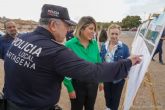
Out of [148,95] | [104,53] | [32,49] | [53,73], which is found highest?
[32,49]

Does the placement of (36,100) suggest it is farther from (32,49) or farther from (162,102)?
(162,102)

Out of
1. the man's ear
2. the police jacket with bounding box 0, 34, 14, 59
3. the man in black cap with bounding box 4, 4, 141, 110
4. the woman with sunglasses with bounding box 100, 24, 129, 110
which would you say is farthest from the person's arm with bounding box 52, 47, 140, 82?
the police jacket with bounding box 0, 34, 14, 59

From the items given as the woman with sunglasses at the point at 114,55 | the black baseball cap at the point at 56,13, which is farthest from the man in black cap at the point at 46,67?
the woman with sunglasses at the point at 114,55

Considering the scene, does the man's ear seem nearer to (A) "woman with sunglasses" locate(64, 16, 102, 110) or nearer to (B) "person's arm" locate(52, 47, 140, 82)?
(B) "person's arm" locate(52, 47, 140, 82)

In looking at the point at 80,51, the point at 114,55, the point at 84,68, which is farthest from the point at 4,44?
the point at 84,68

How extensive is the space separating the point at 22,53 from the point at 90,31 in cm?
213

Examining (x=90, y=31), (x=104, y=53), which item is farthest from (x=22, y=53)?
(x=104, y=53)

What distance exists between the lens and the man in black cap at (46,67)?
9.46 feet

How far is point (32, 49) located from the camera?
293cm

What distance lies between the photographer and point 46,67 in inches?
115

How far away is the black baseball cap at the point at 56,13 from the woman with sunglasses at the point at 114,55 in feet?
8.89

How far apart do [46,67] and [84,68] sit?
12.6 inches

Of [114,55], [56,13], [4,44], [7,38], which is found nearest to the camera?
[56,13]

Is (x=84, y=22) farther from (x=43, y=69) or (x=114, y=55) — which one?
(x=43, y=69)
